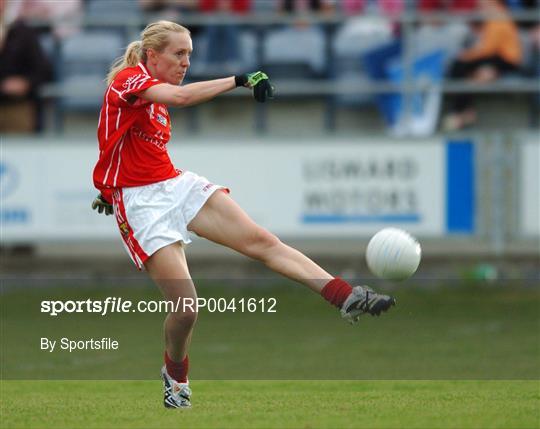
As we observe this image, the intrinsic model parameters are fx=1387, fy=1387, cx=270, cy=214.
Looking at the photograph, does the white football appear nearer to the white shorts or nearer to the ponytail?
the white shorts

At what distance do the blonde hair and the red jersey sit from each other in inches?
3.3

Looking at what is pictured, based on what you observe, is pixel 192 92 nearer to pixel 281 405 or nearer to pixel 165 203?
pixel 165 203

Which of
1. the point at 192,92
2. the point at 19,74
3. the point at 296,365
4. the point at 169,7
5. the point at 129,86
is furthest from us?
the point at 169,7

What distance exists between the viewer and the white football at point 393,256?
857 cm

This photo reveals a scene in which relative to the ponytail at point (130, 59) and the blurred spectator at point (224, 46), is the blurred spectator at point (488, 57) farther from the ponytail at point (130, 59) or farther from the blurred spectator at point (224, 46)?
the ponytail at point (130, 59)

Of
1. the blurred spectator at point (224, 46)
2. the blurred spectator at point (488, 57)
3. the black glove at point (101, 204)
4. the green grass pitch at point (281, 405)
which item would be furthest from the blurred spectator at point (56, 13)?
the black glove at point (101, 204)

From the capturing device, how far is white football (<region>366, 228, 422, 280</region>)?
8.57m

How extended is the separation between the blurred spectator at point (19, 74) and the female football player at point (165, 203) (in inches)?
344

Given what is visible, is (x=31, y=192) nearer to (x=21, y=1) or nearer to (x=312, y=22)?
(x=21, y=1)

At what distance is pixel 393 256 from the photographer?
8.58m

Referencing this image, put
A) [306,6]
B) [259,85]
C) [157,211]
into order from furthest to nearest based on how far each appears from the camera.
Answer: [306,6], [157,211], [259,85]

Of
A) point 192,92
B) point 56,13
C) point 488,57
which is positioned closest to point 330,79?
point 488,57

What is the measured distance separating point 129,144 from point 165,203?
42 cm

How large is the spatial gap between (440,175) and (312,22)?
256 cm
